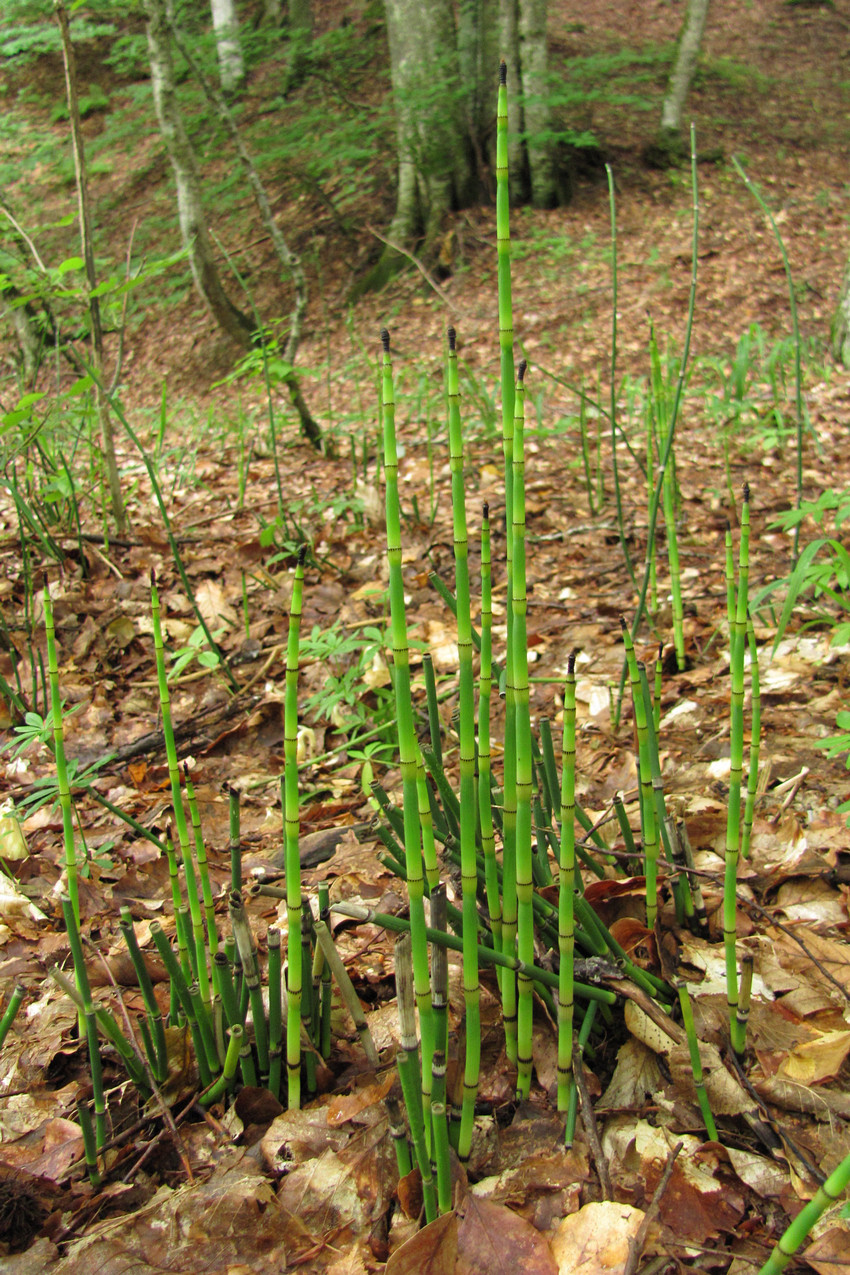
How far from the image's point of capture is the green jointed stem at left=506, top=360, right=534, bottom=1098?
80 cm

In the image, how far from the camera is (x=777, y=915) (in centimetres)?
124

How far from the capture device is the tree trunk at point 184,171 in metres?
5.26

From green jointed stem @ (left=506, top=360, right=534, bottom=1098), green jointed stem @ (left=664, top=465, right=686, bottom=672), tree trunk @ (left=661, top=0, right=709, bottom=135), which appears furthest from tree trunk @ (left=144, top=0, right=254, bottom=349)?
tree trunk @ (left=661, top=0, right=709, bottom=135)

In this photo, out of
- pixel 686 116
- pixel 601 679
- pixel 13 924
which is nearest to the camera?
pixel 13 924

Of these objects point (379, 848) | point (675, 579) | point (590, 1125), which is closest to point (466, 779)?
point (590, 1125)

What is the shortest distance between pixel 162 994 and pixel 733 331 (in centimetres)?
626

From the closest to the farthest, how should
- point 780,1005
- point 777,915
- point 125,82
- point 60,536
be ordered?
point 780,1005
point 777,915
point 60,536
point 125,82

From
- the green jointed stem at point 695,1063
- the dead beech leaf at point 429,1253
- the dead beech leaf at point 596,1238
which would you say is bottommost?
the dead beech leaf at point 596,1238

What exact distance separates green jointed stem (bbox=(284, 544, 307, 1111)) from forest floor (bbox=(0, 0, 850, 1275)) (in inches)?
4.8

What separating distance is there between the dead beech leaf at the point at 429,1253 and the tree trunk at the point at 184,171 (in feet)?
15.6

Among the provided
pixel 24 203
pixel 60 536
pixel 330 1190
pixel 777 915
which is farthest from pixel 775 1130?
pixel 24 203

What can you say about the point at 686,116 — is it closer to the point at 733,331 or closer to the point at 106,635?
the point at 733,331

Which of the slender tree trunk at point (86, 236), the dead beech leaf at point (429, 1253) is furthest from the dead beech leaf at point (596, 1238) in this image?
the slender tree trunk at point (86, 236)

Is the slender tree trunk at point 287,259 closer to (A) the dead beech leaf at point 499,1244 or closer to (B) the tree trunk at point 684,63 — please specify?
(A) the dead beech leaf at point 499,1244
